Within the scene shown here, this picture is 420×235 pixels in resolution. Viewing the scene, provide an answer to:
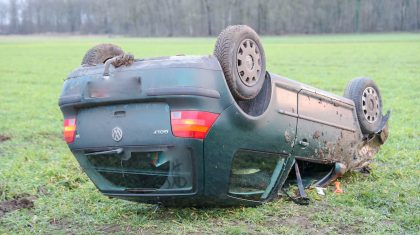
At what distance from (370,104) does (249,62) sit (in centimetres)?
211

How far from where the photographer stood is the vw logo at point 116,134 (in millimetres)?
4188

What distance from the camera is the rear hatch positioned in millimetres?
4031

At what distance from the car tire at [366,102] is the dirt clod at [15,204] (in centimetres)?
313

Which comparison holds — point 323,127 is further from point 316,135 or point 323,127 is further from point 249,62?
point 249,62

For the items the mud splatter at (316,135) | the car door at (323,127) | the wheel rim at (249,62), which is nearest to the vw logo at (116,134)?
the wheel rim at (249,62)

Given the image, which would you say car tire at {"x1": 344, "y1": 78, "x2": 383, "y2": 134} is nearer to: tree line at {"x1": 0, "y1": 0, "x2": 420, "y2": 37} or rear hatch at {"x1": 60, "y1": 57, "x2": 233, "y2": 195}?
rear hatch at {"x1": 60, "y1": 57, "x2": 233, "y2": 195}

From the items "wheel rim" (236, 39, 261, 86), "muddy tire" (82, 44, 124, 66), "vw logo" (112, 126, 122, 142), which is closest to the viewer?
"vw logo" (112, 126, 122, 142)

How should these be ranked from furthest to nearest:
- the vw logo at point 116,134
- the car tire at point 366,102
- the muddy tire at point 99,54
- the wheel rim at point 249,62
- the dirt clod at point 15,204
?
the car tire at point 366,102
the dirt clod at point 15,204
the muddy tire at point 99,54
the wheel rim at point 249,62
the vw logo at point 116,134

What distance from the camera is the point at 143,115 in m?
4.11

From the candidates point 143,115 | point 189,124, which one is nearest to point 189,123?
point 189,124

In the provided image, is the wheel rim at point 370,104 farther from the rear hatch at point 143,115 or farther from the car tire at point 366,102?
the rear hatch at point 143,115

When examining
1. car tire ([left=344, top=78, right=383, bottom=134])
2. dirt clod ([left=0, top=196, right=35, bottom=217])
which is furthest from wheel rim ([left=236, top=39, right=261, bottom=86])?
dirt clod ([left=0, top=196, right=35, bottom=217])

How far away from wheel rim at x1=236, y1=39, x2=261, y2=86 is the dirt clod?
7.68ft

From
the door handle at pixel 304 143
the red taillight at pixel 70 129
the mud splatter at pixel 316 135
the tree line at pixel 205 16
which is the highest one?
the red taillight at pixel 70 129
